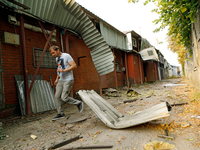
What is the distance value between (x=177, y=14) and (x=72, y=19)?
401cm

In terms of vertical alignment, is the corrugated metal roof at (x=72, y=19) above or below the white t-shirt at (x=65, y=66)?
above

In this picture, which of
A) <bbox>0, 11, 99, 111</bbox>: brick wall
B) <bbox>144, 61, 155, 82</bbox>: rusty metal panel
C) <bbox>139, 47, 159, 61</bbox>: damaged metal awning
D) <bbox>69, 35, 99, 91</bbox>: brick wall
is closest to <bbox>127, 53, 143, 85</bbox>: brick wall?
<bbox>139, 47, 159, 61</bbox>: damaged metal awning

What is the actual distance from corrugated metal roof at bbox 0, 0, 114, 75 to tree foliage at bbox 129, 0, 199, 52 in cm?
235

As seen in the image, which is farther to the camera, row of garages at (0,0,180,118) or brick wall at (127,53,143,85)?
brick wall at (127,53,143,85)

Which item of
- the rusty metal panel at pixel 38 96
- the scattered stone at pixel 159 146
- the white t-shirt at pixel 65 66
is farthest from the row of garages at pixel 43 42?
the scattered stone at pixel 159 146

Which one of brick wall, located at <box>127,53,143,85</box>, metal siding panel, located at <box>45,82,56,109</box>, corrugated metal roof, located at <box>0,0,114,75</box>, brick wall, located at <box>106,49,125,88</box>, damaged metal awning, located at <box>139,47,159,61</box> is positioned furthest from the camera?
damaged metal awning, located at <box>139,47,159,61</box>

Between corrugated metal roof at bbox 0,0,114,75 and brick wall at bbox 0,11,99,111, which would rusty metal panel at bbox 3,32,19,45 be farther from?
corrugated metal roof at bbox 0,0,114,75

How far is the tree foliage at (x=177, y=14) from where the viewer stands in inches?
156

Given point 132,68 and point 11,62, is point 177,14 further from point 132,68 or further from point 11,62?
point 132,68

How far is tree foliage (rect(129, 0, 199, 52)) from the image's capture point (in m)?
Answer: 3.96

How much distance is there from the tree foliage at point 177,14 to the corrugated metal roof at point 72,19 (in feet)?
7.70

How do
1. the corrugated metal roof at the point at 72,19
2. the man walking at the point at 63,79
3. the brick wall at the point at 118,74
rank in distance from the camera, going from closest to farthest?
1. the man walking at the point at 63,79
2. the corrugated metal roof at the point at 72,19
3. the brick wall at the point at 118,74

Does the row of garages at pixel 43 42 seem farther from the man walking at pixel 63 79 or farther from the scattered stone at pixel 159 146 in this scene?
the scattered stone at pixel 159 146

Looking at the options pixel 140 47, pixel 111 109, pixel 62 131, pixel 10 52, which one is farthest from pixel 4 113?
pixel 140 47
